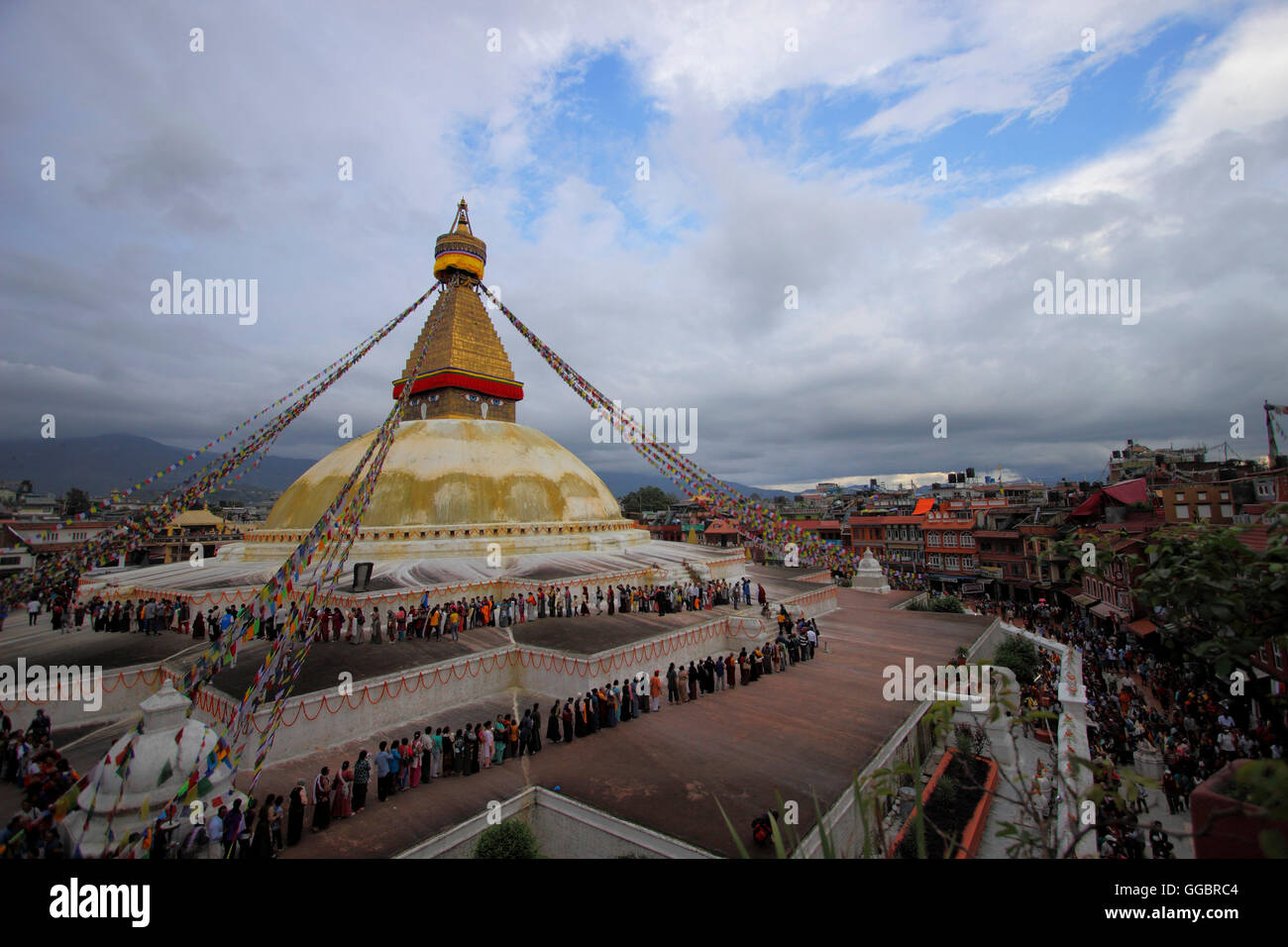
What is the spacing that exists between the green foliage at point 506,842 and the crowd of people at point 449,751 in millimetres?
1997

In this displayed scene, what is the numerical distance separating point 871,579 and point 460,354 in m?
19.9

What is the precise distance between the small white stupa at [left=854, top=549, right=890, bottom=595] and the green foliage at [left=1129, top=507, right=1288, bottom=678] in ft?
73.5

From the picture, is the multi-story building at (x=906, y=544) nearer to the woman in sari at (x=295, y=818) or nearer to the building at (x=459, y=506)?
the building at (x=459, y=506)

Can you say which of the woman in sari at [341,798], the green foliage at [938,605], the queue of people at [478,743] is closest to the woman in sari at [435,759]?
the queue of people at [478,743]

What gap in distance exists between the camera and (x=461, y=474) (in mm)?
20016

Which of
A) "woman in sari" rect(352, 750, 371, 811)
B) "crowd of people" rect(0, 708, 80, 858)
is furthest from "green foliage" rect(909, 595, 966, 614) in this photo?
"crowd of people" rect(0, 708, 80, 858)

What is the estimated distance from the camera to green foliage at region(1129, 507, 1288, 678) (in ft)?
10.6

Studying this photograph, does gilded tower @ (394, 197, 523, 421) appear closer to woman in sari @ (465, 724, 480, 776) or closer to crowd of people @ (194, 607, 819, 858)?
crowd of people @ (194, 607, 819, 858)

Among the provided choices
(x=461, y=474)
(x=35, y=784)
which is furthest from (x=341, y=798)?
(x=461, y=474)

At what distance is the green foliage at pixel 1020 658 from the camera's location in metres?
14.5

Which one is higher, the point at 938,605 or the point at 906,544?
the point at 906,544

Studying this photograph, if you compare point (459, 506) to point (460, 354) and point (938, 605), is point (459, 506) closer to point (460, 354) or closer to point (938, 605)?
point (460, 354)

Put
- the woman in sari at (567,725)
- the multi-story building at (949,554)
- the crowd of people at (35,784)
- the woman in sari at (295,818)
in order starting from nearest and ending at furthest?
the crowd of people at (35,784)
the woman in sari at (295,818)
the woman in sari at (567,725)
the multi-story building at (949,554)
